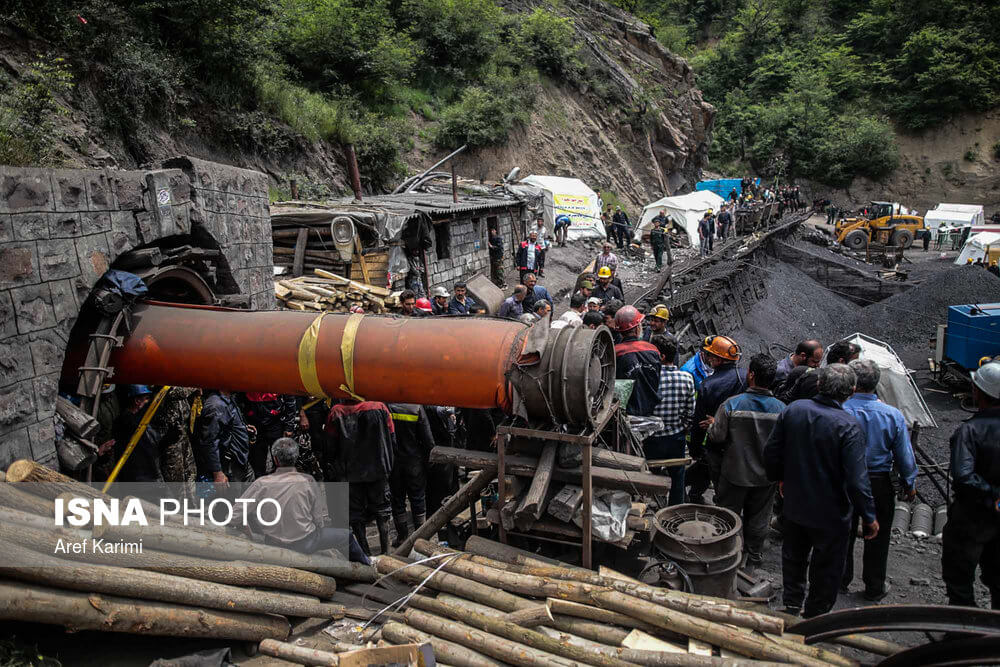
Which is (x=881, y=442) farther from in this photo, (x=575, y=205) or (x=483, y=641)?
(x=575, y=205)

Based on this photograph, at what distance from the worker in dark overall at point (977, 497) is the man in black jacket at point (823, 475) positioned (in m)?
0.48

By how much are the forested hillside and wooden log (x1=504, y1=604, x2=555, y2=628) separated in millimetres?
44473

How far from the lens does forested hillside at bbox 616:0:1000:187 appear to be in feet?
126

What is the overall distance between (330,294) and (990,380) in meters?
8.82

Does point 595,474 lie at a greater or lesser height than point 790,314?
greater

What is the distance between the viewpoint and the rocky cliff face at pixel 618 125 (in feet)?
86.4

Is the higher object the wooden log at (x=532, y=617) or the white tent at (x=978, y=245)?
the white tent at (x=978, y=245)

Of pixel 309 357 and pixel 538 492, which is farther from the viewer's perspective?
pixel 309 357

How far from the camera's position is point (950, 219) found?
31312 mm

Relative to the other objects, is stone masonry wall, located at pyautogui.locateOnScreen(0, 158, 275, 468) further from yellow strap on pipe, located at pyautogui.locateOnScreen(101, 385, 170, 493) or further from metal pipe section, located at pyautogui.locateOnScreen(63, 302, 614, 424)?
yellow strap on pipe, located at pyautogui.locateOnScreen(101, 385, 170, 493)

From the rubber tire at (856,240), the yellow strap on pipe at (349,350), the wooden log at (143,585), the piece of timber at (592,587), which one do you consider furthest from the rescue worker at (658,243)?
the wooden log at (143,585)

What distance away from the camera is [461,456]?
13.8 ft

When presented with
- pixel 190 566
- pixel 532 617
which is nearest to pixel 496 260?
pixel 190 566

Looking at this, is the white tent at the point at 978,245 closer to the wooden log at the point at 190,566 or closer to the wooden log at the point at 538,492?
the wooden log at the point at 538,492
